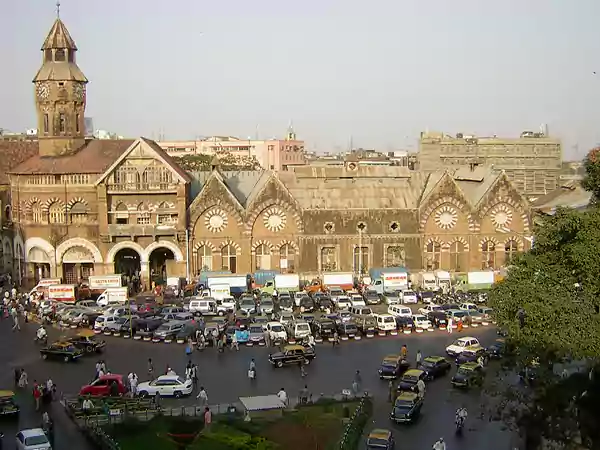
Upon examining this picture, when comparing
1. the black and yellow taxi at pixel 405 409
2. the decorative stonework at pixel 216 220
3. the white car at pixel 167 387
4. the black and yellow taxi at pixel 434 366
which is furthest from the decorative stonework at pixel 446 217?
the black and yellow taxi at pixel 405 409

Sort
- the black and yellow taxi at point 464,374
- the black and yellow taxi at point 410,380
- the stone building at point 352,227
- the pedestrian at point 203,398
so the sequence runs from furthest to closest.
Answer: the stone building at point 352,227 → the black and yellow taxi at point 464,374 → the black and yellow taxi at point 410,380 → the pedestrian at point 203,398

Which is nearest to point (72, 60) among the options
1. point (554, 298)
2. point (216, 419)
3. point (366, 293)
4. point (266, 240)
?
point (266, 240)

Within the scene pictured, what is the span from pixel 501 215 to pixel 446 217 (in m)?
4.45

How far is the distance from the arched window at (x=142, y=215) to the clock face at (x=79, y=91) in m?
12.7

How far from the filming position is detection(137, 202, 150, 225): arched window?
215 ft

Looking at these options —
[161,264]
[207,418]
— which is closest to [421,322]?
[207,418]

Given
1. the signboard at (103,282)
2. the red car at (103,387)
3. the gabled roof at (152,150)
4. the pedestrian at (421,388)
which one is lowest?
the pedestrian at (421,388)

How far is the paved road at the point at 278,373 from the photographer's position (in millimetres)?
31875

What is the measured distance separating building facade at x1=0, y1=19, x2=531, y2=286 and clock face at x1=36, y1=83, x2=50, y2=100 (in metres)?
0.48

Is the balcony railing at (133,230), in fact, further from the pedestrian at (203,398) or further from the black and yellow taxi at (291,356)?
the pedestrian at (203,398)

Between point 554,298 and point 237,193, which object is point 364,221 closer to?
point 237,193

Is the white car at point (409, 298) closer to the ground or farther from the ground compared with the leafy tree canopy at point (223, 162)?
closer to the ground

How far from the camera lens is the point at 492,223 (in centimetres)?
6800

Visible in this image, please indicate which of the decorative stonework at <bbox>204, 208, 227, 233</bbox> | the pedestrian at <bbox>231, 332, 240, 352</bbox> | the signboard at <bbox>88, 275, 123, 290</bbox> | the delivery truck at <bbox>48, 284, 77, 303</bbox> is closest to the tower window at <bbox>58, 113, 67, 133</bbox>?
the decorative stonework at <bbox>204, 208, 227, 233</bbox>
